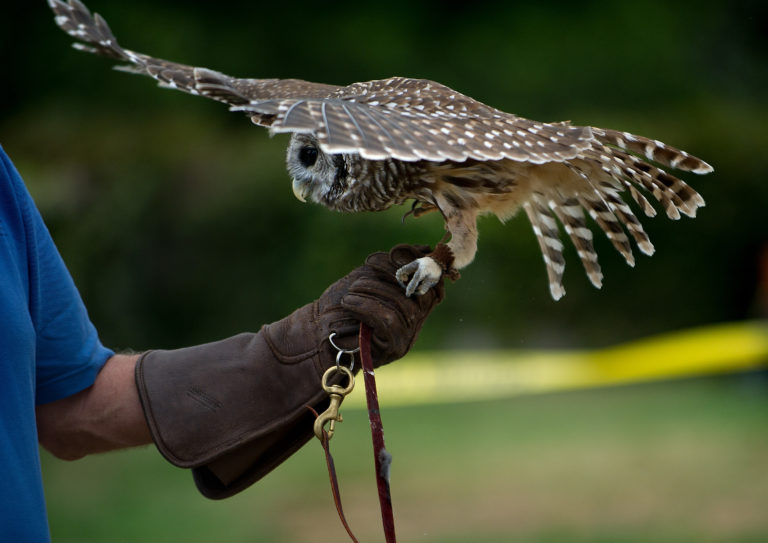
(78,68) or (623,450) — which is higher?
(78,68)

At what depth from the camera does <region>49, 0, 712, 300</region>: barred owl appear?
2.04 m

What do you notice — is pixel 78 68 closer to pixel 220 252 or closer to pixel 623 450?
pixel 220 252

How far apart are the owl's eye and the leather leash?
671mm

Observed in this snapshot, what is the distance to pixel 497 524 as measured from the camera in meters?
5.53

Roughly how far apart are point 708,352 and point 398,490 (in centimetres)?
511

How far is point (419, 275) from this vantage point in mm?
2160

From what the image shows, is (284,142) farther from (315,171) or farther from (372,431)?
(372,431)

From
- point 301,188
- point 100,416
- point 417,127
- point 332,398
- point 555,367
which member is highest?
point 417,127

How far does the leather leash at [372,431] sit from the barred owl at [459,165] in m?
0.23

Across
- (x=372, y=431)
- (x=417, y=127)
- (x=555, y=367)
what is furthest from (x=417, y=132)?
(x=555, y=367)

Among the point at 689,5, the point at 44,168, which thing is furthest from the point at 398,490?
the point at 689,5

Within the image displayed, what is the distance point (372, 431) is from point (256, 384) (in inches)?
14.3

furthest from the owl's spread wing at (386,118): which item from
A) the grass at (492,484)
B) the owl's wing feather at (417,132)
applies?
the grass at (492,484)

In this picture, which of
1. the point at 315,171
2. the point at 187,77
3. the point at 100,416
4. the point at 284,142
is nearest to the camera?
the point at 100,416
